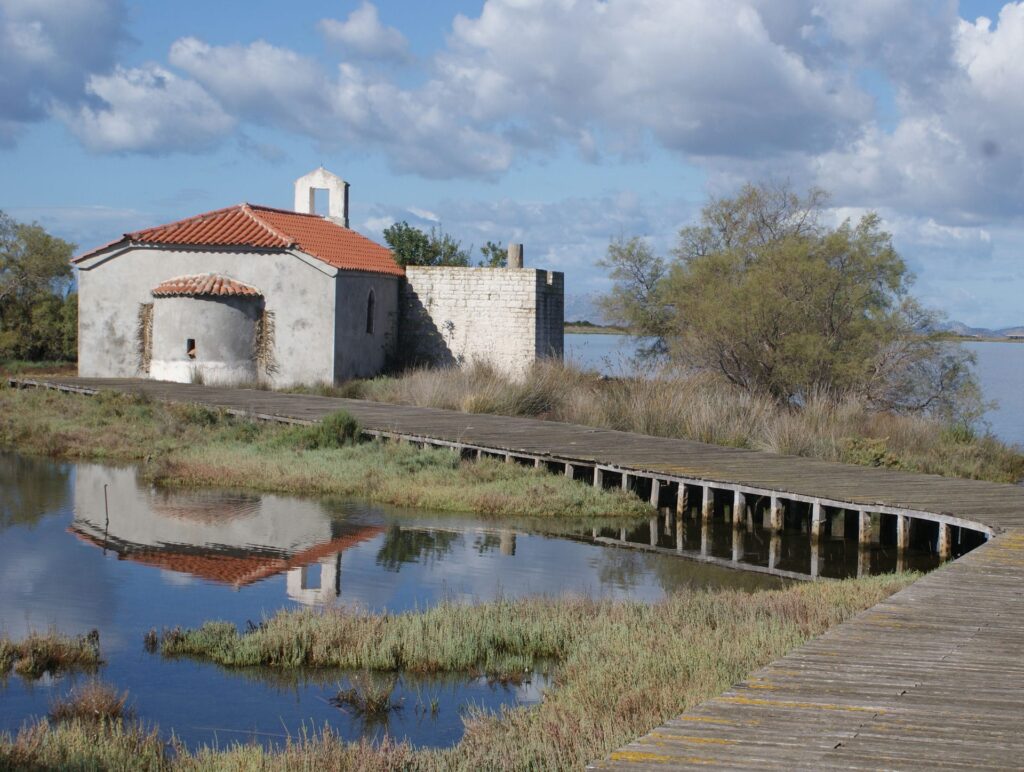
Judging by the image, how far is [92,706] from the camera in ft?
28.4

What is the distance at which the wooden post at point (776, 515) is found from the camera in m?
18.0

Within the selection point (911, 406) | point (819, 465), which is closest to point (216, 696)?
point (819, 465)

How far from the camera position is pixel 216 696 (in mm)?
9539

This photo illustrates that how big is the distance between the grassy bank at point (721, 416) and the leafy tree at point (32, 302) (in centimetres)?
1728

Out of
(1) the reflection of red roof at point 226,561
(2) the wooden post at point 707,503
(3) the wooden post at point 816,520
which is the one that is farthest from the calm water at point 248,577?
(2) the wooden post at point 707,503

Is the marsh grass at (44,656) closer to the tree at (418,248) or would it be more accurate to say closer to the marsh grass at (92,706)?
the marsh grass at (92,706)

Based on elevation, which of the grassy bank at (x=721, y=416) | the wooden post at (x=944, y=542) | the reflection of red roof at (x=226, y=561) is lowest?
the reflection of red roof at (x=226, y=561)

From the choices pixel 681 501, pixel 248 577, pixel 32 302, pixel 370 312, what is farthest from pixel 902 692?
pixel 32 302

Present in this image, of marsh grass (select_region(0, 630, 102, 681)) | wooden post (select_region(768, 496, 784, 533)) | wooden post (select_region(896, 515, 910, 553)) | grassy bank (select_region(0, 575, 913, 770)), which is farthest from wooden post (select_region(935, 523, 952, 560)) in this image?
marsh grass (select_region(0, 630, 102, 681))

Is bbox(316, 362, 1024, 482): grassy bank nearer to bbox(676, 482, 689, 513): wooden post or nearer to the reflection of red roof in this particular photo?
bbox(676, 482, 689, 513): wooden post

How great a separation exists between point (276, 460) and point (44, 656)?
11203 mm

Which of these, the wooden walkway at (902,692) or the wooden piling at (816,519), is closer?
the wooden walkway at (902,692)

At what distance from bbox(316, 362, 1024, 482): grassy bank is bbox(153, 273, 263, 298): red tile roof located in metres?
4.51

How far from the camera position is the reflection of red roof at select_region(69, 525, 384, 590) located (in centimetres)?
1422
